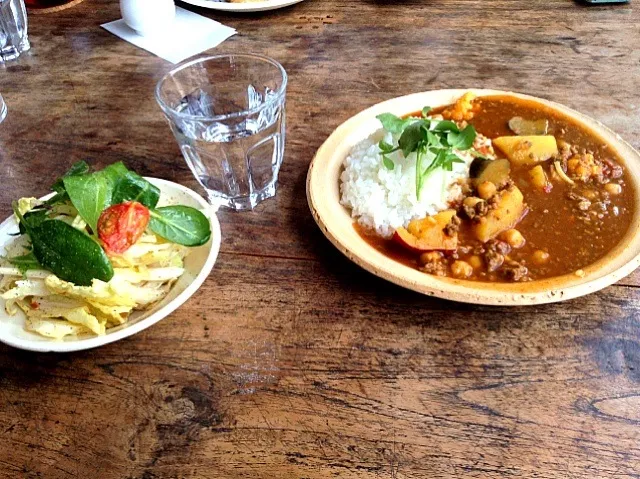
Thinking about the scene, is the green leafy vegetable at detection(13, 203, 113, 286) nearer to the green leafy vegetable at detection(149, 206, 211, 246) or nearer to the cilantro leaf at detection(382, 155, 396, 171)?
the green leafy vegetable at detection(149, 206, 211, 246)

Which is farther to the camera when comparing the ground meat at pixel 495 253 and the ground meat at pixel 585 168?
the ground meat at pixel 585 168

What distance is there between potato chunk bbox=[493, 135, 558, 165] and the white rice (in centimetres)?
12

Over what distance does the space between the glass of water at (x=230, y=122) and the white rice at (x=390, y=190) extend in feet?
0.60

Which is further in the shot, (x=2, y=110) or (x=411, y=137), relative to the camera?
(x=2, y=110)

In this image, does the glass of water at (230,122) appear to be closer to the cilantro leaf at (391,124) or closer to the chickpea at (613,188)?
the cilantro leaf at (391,124)

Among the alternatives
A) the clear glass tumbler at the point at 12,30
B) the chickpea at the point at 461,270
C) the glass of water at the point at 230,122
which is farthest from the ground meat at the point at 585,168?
the clear glass tumbler at the point at 12,30

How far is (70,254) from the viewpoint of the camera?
35.1 inches

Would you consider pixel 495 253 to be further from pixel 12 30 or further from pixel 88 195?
pixel 12 30

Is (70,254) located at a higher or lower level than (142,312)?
higher

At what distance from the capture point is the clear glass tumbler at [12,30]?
184 centimetres

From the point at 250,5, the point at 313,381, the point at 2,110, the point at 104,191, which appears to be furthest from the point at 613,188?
the point at 2,110

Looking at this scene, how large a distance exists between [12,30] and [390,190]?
4.75 ft

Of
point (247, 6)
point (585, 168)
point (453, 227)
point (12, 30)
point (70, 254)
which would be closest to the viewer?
point (70, 254)

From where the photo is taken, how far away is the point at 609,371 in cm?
92
